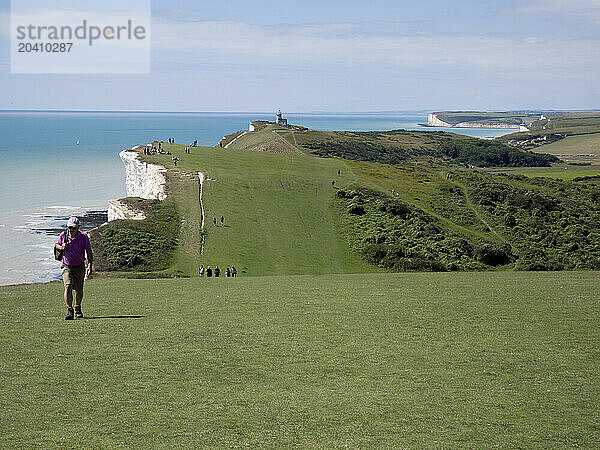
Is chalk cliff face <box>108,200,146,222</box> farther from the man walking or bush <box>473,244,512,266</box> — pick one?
the man walking

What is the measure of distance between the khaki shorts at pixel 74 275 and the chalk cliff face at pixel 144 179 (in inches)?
1828

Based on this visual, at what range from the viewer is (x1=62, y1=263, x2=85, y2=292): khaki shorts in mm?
13484

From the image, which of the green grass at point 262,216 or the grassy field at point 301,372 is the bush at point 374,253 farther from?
the grassy field at point 301,372

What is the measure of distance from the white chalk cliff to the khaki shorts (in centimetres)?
4032

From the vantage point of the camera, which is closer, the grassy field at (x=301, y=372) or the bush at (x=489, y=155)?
the grassy field at (x=301, y=372)

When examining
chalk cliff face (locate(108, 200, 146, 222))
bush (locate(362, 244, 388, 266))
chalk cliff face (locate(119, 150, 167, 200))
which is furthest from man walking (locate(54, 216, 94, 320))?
chalk cliff face (locate(119, 150, 167, 200))

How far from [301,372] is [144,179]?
205 ft

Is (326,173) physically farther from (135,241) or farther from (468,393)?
(468,393)

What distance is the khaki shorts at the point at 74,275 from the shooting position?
13.5 metres

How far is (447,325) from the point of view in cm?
1373

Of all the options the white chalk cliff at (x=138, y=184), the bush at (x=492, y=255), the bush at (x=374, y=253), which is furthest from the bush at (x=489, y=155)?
the bush at (x=374, y=253)

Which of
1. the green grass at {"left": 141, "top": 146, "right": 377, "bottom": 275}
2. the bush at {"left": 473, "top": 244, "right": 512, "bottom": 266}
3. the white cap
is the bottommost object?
the bush at {"left": 473, "top": 244, "right": 512, "bottom": 266}

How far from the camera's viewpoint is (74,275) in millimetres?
13586

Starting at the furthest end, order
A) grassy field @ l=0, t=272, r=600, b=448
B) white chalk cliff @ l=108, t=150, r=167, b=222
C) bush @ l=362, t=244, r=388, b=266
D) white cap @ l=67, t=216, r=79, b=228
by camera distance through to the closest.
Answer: white chalk cliff @ l=108, t=150, r=167, b=222 < bush @ l=362, t=244, r=388, b=266 < white cap @ l=67, t=216, r=79, b=228 < grassy field @ l=0, t=272, r=600, b=448
